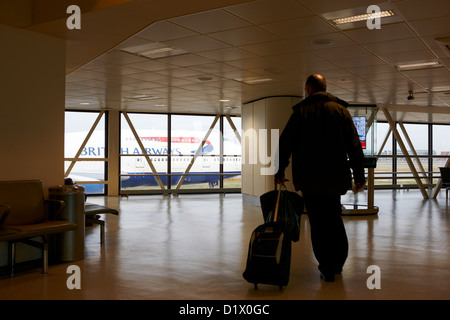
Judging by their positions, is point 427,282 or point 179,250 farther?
point 179,250

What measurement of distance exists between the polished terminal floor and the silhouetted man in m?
0.43

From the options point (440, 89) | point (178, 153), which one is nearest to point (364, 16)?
point (440, 89)

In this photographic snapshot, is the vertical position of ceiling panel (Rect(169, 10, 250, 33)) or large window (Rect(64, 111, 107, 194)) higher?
ceiling panel (Rect(169, 10, 250, 33))

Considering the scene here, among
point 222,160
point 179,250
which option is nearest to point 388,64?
point 179,250

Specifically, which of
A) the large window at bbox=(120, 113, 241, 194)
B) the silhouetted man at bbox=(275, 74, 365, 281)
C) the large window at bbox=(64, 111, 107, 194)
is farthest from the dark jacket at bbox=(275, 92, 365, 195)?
the large window at bbox=(64, 111, 107, 194)

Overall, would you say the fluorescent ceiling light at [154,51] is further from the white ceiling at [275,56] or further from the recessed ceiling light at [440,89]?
the recessed ceiling light at [440,89]

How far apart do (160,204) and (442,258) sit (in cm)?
812

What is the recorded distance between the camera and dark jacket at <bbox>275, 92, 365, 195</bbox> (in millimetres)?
Result: 4152

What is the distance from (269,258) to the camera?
3891 mm

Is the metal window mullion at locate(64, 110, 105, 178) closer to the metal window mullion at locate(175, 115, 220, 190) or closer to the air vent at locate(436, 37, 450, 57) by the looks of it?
the metal window mullion at locate(175, 115, 220, 190)

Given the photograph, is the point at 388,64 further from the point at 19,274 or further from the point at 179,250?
the point at 19,274

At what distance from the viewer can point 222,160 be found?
55.6ft

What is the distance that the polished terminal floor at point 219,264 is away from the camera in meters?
3.97

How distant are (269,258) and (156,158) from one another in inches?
504
